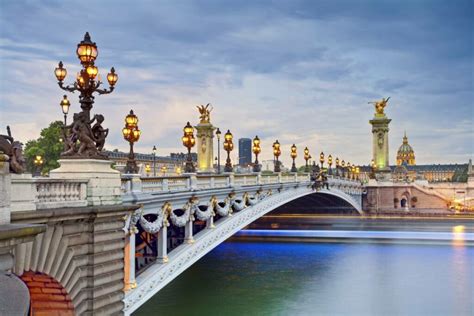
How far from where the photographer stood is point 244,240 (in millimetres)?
58500

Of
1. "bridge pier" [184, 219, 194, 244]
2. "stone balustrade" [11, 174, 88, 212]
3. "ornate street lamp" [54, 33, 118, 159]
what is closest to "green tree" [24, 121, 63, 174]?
"bridge pier" [184, 219, 194, 244]

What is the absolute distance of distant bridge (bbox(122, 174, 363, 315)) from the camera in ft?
64.3

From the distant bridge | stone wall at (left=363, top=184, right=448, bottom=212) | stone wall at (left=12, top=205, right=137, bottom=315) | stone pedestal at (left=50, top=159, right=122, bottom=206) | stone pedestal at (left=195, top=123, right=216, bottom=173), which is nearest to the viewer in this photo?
stone wall at (left=12, top=205, right=137, bottom=315)

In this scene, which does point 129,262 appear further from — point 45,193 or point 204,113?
point 204,113

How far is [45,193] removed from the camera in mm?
13086

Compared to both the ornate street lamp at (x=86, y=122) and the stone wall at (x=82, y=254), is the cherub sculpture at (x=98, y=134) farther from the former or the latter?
the stone wall at (x=82, y=254)

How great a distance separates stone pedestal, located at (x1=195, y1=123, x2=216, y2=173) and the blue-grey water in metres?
33.1

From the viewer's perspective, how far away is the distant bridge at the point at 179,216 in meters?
19.6

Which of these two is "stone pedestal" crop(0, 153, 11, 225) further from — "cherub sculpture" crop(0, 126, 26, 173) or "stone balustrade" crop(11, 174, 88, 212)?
"stone balustrade" crop(11, 174, 88, 212)

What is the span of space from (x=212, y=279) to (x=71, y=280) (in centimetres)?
2659

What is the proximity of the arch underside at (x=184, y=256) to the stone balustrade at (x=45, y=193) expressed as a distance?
5393 millimetres

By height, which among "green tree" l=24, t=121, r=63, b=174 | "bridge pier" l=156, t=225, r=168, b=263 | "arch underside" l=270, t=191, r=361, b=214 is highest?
"green tree" l=24, t=121, r=63, b=174

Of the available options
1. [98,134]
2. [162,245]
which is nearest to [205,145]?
[162,245]

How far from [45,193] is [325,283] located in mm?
28521
